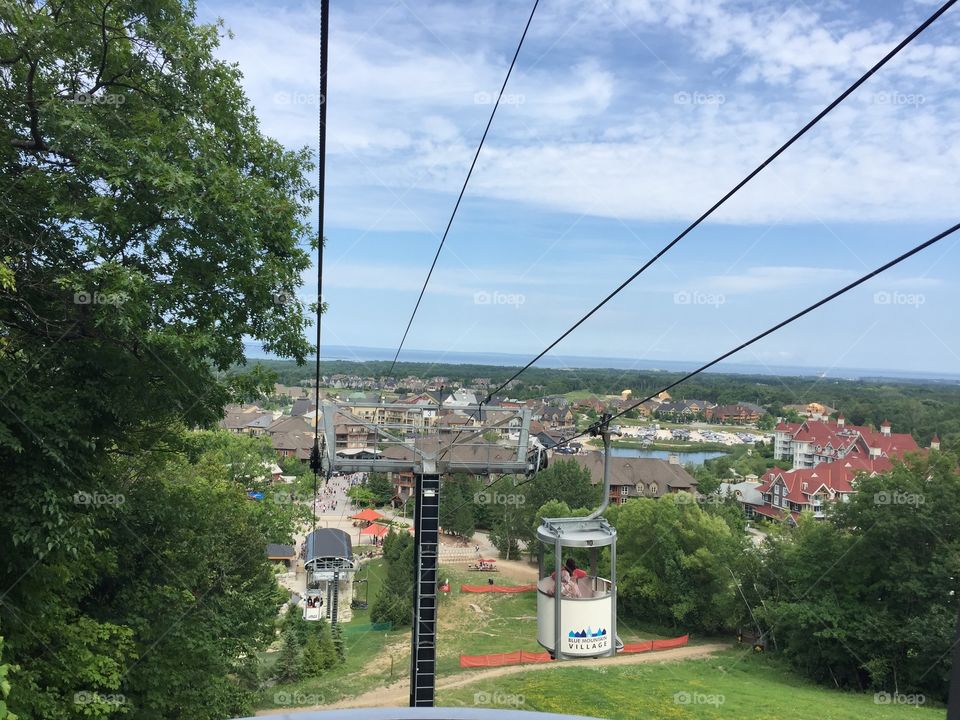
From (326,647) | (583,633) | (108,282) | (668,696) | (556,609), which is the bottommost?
(326,647)

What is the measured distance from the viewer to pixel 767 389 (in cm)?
7006

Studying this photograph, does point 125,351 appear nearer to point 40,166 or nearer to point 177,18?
point 40,166

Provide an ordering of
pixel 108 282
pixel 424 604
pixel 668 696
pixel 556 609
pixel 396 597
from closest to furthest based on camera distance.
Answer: pixel 108 282
pixel 424 604
pixel 556 609
pixel 668 696
pixel 396 597

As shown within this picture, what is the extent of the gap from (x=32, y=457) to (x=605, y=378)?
65365 mm

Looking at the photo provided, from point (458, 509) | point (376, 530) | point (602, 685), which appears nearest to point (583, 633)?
point (602, 685)

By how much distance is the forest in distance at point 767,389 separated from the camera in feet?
135

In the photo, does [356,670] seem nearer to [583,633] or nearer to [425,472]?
[583,633]

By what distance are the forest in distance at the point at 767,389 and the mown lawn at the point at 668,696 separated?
12801 mm

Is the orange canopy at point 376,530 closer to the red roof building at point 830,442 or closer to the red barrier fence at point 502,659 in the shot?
the red barrier fence at point 502,659

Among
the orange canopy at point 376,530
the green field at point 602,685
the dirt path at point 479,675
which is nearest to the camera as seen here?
the green field at point 602,685

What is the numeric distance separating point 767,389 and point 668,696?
59994mm

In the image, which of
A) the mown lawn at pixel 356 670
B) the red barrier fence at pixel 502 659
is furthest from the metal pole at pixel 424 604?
the red barrier fence at pixel 502 659

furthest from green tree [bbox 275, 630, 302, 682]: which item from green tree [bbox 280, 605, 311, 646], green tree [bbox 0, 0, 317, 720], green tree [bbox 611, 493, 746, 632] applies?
green tree [bbox 0, 0, 317, 720]

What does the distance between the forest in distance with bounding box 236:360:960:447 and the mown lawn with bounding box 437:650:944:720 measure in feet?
42.0
